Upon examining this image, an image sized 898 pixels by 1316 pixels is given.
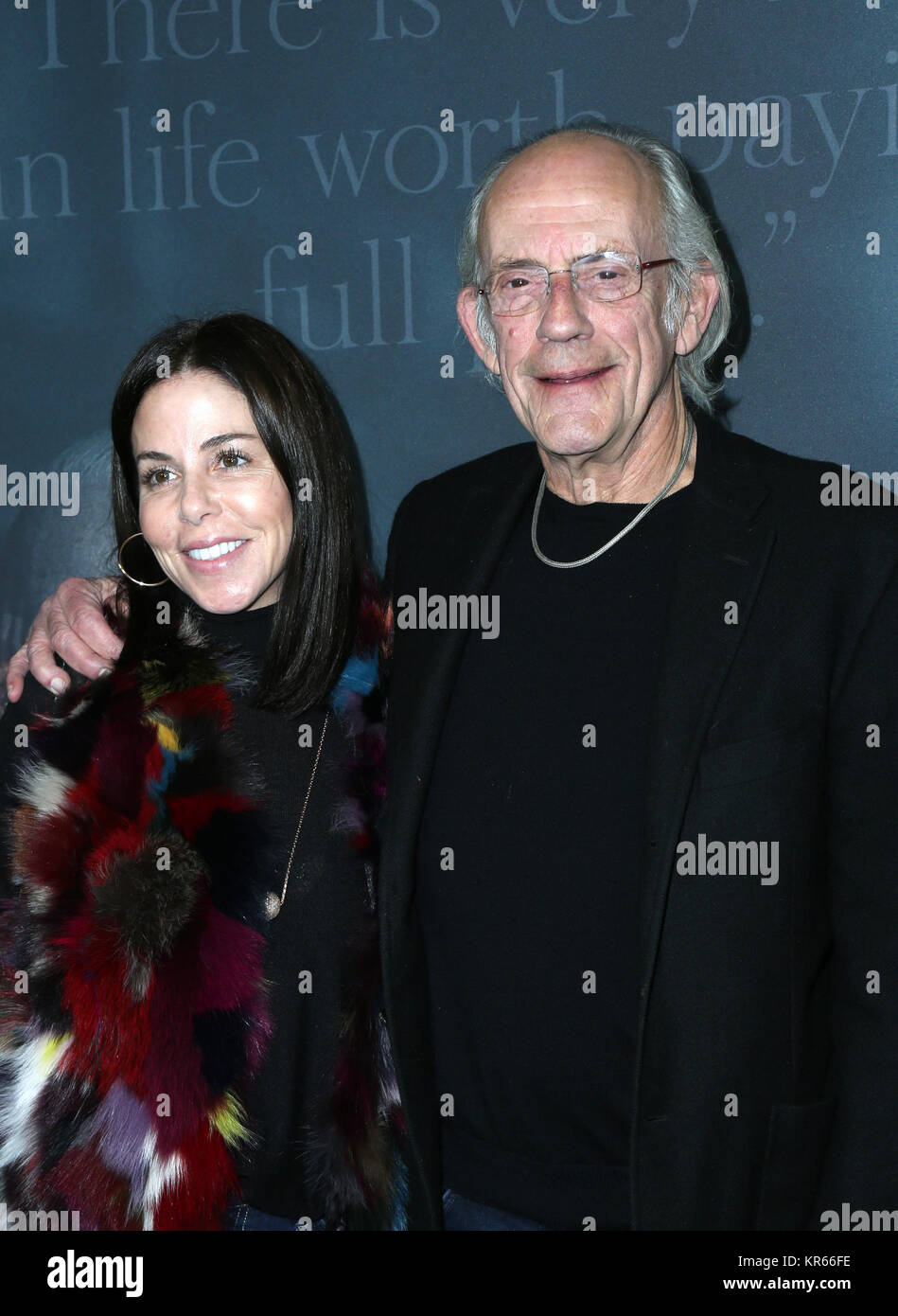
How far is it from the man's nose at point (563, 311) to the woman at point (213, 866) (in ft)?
1.29

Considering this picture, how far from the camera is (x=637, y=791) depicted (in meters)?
1.62

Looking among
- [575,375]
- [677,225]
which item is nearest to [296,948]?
[575,375]

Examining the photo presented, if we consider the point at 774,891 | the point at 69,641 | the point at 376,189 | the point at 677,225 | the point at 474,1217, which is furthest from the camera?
the point at 376,189

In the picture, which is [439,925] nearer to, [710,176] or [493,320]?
[493,320]

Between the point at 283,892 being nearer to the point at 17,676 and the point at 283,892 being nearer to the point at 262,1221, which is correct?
the point at 262,1221

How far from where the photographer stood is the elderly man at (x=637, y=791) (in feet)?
5.05

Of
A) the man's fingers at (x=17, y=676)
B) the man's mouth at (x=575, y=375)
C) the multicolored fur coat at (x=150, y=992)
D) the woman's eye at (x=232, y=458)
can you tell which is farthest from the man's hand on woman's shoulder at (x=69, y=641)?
the man's mouth at (x=575, y=375)

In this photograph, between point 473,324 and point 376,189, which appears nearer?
point 473,324

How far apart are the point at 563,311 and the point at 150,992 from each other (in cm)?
109

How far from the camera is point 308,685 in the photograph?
6.11 feet

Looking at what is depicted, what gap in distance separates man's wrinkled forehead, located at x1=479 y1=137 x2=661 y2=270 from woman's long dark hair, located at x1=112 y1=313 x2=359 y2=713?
0.35m

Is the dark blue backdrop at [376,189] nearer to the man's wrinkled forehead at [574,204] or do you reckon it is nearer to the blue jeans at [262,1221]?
the man's wrinkled forehead at [574,204]

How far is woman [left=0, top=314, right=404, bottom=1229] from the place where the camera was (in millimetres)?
1704
